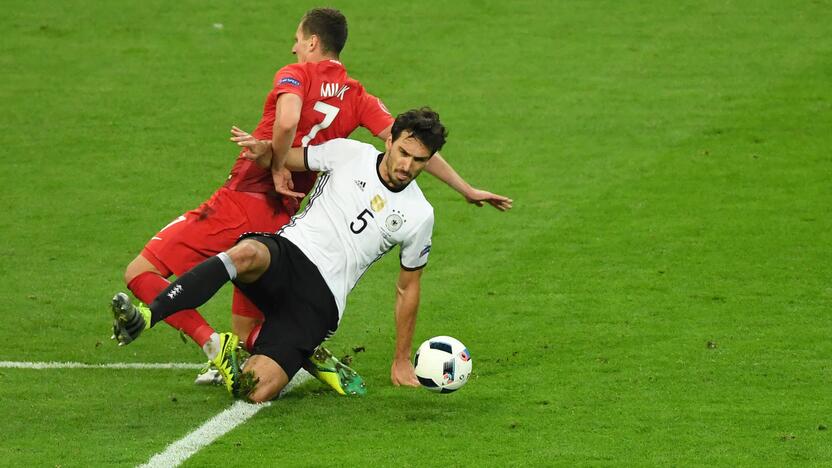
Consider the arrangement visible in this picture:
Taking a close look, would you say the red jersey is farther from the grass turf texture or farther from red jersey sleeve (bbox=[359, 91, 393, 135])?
the grass turf texture

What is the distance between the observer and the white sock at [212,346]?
724cm

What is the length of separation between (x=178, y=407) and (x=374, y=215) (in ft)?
4.80

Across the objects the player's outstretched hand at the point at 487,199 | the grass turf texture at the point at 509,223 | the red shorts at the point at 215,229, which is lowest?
the grass turf texture at the point at 509,223

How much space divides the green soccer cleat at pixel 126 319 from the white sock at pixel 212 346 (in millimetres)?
803

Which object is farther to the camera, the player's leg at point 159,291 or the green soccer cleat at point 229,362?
the player's leg at point 159,291

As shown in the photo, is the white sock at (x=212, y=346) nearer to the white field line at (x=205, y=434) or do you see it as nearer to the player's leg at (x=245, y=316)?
the white field line at (x=205, y=434)

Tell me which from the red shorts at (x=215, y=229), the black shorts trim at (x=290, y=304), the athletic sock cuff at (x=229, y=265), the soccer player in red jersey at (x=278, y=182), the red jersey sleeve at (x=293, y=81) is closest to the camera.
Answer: the athletic sock cuff at (x=229, y=265)

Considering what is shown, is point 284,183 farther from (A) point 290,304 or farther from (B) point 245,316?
(B) point 245,316

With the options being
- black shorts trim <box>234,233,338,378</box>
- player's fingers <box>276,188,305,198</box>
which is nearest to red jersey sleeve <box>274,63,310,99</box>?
player's fingers <box>276,188,305,198</box>

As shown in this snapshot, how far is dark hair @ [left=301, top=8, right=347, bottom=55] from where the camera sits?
7.89 meters

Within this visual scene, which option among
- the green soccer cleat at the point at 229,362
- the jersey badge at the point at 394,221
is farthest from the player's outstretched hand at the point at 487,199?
the green soccer cleat at the point at 229,362

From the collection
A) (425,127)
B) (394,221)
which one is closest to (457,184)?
(394,221)

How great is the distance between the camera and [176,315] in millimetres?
7445

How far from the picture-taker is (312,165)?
7664 mm
